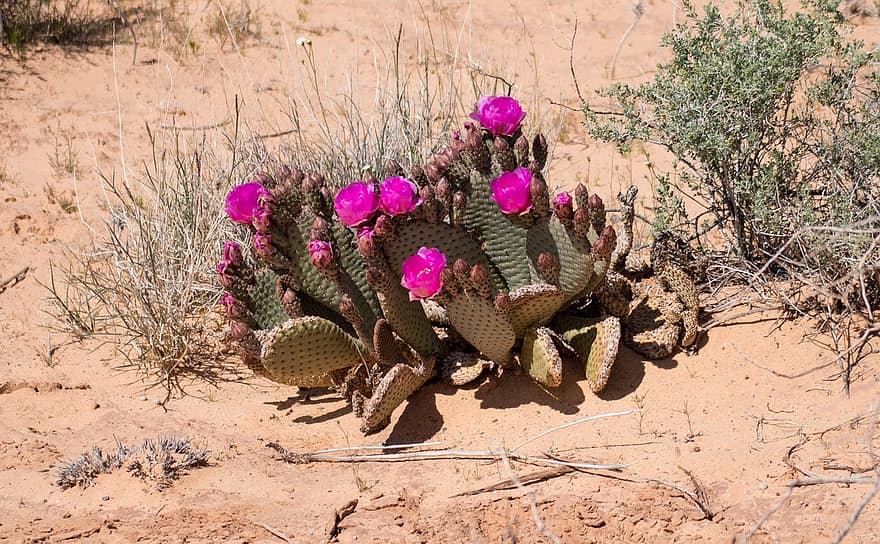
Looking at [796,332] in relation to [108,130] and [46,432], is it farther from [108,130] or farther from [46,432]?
[108,130]

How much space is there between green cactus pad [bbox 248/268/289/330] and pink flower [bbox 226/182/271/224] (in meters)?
0.26

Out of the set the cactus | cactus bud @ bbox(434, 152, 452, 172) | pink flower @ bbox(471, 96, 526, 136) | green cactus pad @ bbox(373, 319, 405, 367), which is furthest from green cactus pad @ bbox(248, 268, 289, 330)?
pink flower @ bbox(471, 96, 526, 136)

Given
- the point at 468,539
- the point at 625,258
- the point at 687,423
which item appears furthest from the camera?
Answer: the point at 625,258

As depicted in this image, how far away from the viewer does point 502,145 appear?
3.62 metres

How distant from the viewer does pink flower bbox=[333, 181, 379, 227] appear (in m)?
3.37

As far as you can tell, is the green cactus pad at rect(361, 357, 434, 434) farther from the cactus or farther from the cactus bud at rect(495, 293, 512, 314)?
the cactus bud at rect(495, 293, 512, 314)

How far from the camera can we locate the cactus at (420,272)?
11.3 ft

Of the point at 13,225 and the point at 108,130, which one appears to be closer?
the point at 13,225

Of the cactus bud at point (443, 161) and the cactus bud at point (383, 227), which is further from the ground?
the cactus bud at point (443, 161)

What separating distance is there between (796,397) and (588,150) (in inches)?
134

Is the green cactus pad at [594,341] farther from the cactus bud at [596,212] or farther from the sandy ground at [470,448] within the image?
the cactus bud at [596,212]

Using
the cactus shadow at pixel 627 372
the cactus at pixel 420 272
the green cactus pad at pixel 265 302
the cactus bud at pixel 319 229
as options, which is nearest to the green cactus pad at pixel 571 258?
the cactus at pixel 420 272

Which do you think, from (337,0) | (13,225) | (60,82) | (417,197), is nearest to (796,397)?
(417,197)

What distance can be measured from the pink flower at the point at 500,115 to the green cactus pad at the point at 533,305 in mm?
623
